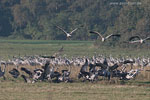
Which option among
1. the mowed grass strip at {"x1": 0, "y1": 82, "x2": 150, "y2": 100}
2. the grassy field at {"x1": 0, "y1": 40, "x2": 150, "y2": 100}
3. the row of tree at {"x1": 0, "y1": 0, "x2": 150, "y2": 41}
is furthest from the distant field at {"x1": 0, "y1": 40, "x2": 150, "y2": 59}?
the mowed grass strip at {"x1": 0, "y1": 82, "x2": 150, "y2": 100}

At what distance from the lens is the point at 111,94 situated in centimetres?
2075

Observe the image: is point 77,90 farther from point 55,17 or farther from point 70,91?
point 55,17

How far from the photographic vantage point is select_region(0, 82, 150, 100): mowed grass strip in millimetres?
19938

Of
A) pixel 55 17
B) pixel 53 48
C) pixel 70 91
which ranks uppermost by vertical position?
pixel 55 17

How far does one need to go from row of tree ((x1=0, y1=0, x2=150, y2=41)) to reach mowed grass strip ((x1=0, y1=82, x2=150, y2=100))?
127ft

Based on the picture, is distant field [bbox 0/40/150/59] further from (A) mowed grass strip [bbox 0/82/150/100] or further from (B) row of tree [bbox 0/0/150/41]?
(A) mowed grass strip [bbox 0/82/150/100]

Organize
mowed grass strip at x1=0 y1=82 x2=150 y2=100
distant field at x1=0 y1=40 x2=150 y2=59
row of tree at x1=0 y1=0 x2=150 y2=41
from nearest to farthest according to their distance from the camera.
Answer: mowed grass strip at x1=0 y1=82 x2=150 y2=100
distant field at x1=0 y1=40 x2=150 y2=59
row of tree at x1=0 y1=0 x2=150 y2=41

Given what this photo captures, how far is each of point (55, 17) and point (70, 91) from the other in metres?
47.8

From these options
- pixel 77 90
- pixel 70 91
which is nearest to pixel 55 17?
pixel 77 90

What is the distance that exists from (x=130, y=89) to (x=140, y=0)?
37.0m

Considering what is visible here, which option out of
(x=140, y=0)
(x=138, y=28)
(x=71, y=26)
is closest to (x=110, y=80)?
(x=138, y=28)

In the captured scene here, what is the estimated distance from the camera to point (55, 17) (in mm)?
69000

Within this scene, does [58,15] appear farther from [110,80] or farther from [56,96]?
[56,96]

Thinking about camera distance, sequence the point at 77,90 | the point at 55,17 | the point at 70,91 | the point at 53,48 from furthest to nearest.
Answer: the point at 55,17 < the point at 53,48 < the point at 77,90 < the point at 70,91
